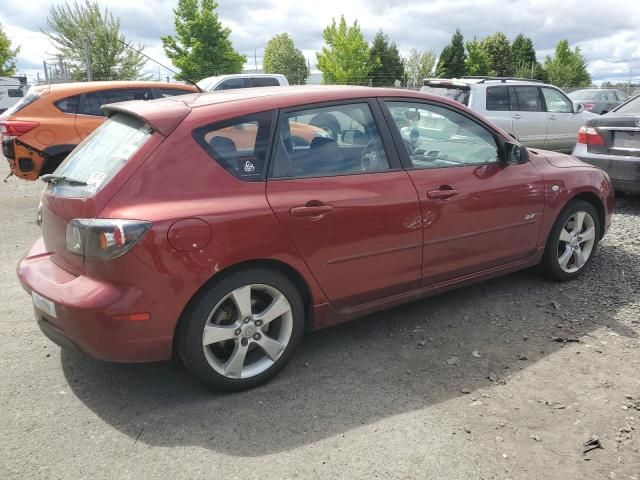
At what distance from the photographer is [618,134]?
6.66 metres

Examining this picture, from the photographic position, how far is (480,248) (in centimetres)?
393

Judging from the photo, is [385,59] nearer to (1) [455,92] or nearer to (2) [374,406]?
(1) [455,92]

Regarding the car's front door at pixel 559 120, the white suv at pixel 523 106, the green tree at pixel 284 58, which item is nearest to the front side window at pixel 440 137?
the white suv at pixel 523 106

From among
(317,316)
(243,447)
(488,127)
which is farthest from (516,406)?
(488,127)

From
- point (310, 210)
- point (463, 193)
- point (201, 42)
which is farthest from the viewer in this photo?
point (201, 42)

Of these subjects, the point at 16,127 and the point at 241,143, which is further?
the point at 16,127

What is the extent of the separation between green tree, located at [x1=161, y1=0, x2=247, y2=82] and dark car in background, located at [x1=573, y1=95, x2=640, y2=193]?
32404 mm

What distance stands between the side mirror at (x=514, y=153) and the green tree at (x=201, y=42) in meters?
34.7

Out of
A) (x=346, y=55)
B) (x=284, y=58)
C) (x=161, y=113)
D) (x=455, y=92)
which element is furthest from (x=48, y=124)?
(x=284, y=58)

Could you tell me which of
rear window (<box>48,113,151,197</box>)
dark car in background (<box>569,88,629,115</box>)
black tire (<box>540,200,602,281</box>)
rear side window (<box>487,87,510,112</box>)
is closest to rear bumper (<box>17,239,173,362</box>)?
rear window (<box>48,113,151,197</box>)

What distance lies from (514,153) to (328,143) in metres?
1.54

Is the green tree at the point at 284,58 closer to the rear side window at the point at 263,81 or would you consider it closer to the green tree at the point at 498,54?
the green tree at the point at 498,54

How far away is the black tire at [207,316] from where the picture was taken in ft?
9.25

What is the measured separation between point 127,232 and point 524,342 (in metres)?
2.57
